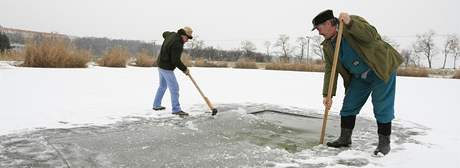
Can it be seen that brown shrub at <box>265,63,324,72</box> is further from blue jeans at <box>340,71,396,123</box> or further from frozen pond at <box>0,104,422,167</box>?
blue jeans at <box>340,71,396,123</box>

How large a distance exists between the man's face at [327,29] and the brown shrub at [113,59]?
1345cm

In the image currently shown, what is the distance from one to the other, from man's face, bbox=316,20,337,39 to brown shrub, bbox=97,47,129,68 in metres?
13.4

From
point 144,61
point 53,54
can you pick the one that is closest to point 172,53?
point 53,54

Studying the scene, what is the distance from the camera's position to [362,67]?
3883mm

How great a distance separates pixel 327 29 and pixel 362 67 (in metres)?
0.49

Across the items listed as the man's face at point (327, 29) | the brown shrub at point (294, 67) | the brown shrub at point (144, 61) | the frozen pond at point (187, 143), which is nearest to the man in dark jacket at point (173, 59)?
the frozen pond at point (187, 143)

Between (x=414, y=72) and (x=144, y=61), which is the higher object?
(x=144, y=61)

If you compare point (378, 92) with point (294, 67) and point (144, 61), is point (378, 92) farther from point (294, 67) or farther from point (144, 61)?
point (294, 67)

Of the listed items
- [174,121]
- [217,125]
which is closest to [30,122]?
[174,121]

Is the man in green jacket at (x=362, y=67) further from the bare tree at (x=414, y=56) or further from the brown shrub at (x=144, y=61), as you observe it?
the bare tree at (x=414, y=56)

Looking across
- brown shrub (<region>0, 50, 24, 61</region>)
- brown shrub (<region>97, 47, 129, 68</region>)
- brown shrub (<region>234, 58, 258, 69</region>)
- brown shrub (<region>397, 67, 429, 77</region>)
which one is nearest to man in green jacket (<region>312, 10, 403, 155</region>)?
brown shrub (<region>0, 50, 24, 61</region>)

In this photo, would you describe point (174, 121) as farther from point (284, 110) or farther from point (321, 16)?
point (321, 16)

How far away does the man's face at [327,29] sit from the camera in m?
3.85

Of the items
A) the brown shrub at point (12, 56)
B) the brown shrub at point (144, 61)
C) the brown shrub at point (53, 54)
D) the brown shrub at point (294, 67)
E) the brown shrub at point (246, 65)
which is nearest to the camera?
the brown shrub at point (53, 54)
